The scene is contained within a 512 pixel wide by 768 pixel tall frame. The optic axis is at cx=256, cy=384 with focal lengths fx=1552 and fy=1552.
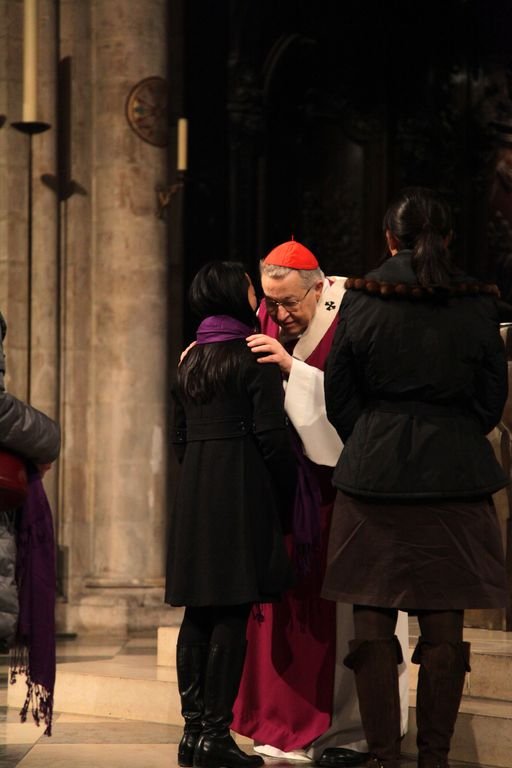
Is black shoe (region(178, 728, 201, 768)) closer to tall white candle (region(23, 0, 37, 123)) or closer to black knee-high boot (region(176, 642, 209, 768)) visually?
black knee-high boot (region(176, 642, 209, 768))

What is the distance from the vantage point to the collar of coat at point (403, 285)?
167 inches

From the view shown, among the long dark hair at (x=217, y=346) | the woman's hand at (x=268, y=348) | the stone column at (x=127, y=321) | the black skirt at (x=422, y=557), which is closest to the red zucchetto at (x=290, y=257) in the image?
the long dark hair at (x=217, y=346)

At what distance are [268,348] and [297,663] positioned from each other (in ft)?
3.46

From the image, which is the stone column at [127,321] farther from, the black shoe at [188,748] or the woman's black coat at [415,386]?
the woman's black coat at [415,386]

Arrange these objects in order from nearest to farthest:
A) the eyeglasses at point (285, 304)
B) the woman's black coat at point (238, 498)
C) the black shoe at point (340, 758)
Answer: the woman's black coat at point (238, 498) → the black shoe at point (340, 758) → the eyeglasses at point (285, 304)

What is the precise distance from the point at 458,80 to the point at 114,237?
3.29 m

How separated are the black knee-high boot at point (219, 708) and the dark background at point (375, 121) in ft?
19.6

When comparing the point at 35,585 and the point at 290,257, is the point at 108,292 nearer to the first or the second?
the point at 290,257

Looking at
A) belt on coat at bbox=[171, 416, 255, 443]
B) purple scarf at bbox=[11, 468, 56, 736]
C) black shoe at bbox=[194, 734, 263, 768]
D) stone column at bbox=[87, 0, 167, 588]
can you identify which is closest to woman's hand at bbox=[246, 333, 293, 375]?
belt on coat at bbox=[171, 416, 255, 443]

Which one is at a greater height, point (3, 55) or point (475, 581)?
point (3, 55)

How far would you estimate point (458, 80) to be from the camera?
10.9 metres

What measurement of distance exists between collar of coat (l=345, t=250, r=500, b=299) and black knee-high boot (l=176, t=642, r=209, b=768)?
4.15ft

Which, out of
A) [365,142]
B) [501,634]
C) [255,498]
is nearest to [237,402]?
[255,498]

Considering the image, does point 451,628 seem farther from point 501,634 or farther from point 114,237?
point 114,237
